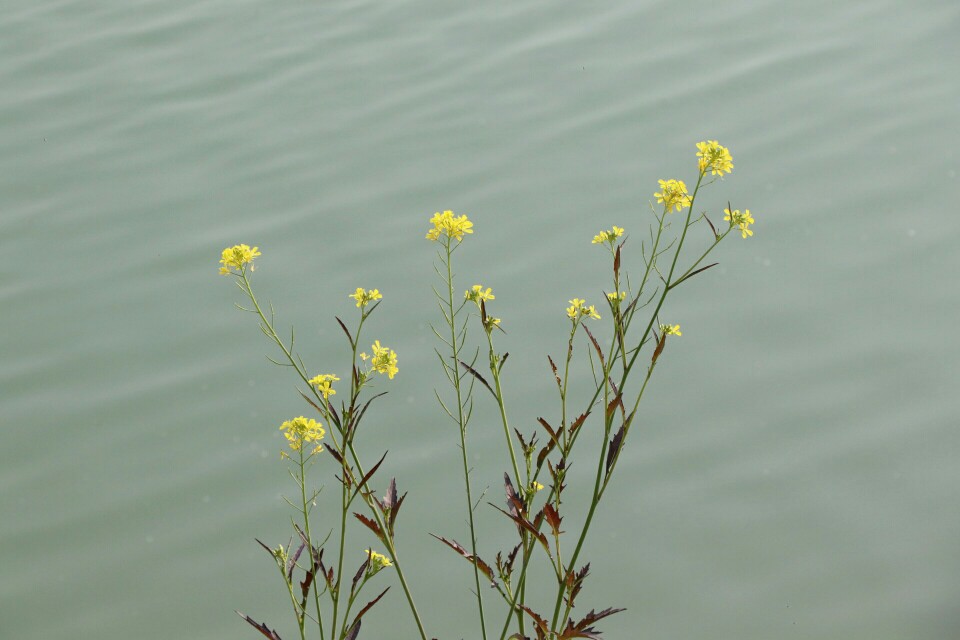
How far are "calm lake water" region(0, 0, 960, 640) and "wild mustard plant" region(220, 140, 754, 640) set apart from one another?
0.06 meters

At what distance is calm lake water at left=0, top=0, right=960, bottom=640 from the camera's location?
6.60 feet

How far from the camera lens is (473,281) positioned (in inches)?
105

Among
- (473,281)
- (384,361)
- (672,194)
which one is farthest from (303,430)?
(473,281)

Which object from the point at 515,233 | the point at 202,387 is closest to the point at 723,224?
the point at 515,233

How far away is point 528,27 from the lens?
379cm

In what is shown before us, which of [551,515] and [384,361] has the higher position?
[384,361]

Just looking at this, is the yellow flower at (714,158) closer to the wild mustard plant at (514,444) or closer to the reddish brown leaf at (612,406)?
the wild mustard plant at (514,444)

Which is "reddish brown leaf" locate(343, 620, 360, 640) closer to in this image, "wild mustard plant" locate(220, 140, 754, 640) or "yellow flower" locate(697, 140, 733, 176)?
"wild mustard plant" locate(220, 140, 754, 640)

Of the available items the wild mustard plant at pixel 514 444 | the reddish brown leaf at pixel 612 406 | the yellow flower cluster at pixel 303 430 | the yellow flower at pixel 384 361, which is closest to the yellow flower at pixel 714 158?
the wild mustard plant at pixel 514 444

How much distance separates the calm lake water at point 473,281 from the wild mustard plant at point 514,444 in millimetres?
62

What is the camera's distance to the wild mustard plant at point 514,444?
3.83 feet

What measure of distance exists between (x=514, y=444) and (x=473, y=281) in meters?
0.52

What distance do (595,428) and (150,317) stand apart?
1.11 m

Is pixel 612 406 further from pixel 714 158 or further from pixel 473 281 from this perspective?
pixel 473 281
